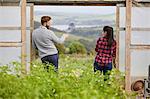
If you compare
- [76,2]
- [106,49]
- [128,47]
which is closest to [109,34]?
[106,49]

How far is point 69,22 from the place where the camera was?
8.88 metres

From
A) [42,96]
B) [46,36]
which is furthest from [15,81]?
[46,36]

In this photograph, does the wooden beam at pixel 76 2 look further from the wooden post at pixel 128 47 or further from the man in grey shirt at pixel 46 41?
the man in grey shirt at pixel 46 41

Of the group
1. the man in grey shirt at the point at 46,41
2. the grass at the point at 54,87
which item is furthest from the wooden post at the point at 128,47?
the grass at the point at 54,87

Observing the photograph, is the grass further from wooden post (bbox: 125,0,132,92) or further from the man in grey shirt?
wooden post (bbox: 125,0,132,92)

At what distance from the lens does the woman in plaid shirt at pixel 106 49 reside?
6.50m

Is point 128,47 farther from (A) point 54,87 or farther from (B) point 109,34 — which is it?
(A) point 54,87

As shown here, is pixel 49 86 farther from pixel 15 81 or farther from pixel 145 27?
pixel 145 27

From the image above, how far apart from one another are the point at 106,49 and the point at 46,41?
2.75 ft

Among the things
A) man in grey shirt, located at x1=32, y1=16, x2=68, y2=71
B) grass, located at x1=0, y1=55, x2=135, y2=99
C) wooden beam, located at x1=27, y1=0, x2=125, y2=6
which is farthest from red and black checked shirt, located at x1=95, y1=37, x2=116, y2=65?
grass, located at x1=0, y1=55, x2=135, y2=99

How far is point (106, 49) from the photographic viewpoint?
21.5 ft

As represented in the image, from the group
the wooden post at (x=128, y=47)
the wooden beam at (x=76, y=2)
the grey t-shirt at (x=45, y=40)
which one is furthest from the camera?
the wooden beam at (x=76, y=2)

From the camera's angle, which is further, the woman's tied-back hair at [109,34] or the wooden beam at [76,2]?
the wooden beam at [76,2]

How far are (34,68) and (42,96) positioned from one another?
106 centimetres
